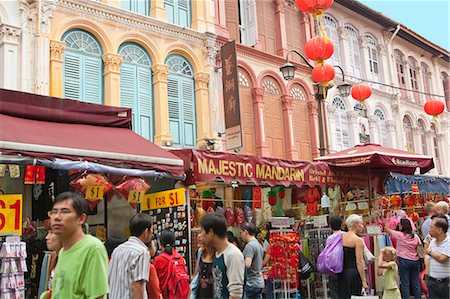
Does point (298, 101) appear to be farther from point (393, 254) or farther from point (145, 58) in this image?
point (393, 254)

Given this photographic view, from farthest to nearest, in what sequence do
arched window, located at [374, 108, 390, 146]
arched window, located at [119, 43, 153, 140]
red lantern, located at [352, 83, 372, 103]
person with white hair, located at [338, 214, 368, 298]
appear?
arched window, located at [374, 108, 390, 146] < red lantern, located at [352, 83, 372, 103] < arched window, located at [119, 43, 153, 140] < person with white hair, located at [338, 214, 368, 298]

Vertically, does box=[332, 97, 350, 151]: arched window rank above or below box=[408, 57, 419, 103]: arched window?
below

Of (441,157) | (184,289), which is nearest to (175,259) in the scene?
(184,289)

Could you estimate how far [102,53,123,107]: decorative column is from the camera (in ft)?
40.7

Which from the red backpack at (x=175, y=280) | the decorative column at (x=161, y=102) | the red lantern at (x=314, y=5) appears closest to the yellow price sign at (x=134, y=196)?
the red backpack at (x=175, y=280)

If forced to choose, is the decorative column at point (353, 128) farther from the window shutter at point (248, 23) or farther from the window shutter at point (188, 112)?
the window shutter at point (188, 112)

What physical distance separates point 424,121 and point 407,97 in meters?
1.77

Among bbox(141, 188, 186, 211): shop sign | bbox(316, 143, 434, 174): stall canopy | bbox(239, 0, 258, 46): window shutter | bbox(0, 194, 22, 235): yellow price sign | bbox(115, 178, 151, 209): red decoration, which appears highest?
bbox(239, 0, 258, 46): window shutter

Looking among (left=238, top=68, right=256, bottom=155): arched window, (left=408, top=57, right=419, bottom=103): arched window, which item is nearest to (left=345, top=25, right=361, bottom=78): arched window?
(left=408, top=57, right=419, bottom=103): arched window

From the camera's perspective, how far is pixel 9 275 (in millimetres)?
6484

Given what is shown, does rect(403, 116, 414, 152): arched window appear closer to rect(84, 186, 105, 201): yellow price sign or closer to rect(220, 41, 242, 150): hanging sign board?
rect(220, 41, 242, 150): hanging sign board

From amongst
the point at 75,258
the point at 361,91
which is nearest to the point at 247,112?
the point at 361,91

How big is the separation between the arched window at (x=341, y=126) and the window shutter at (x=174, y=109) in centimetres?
715

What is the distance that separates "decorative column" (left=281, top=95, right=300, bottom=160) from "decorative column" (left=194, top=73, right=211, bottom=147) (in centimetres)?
325
